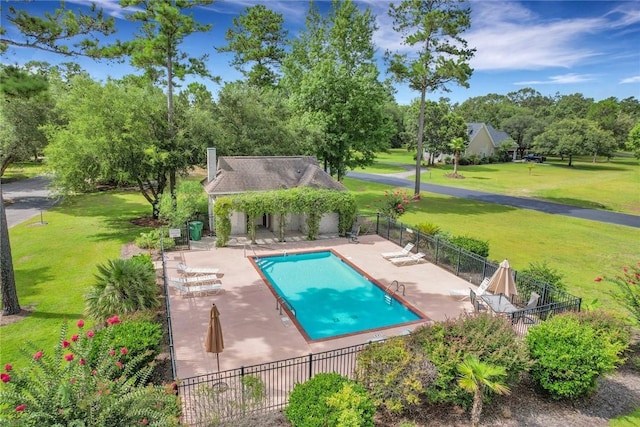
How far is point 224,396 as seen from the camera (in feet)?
30.2

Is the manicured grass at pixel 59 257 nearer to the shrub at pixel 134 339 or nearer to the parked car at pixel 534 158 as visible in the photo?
the shrub at pixel 134 339

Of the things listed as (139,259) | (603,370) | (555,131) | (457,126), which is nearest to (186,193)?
(139,259)

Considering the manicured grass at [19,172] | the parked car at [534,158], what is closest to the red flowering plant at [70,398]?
the manicured grass at [19,172]

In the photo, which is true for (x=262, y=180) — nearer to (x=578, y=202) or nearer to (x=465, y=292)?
(x=465, y=292)

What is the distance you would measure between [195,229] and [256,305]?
9.49 metres

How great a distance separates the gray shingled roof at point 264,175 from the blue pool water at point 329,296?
214 inches

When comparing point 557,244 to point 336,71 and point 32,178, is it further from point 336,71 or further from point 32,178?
point 32,178

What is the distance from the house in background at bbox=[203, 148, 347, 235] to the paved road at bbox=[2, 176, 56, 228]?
13.5 m

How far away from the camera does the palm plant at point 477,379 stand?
782 centimetres

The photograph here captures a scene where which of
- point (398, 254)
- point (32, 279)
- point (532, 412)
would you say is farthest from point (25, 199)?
point (532, 412)

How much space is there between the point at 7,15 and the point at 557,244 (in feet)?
92.3

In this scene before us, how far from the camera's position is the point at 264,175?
2462 centimetres

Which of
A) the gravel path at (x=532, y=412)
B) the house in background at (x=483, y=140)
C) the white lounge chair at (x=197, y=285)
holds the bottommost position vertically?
the gravel path at (x=532, y=412)

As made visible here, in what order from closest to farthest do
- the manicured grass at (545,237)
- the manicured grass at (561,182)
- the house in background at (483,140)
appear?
the manicured grass at (545,237) → the manicured grass at (561,182) → the house in background at (483,140)
